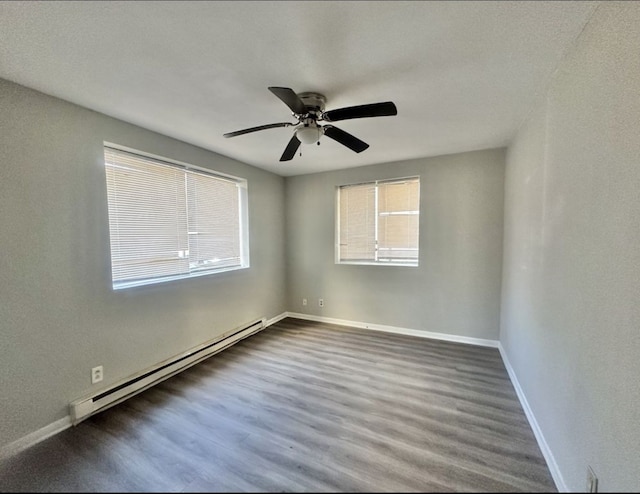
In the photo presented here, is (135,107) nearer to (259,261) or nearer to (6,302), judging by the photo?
(6,302)

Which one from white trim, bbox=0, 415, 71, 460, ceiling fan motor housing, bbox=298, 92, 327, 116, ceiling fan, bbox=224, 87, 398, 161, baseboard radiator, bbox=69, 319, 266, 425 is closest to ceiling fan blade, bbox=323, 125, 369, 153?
ceiling fan, bbox=224, 87, 398, 161

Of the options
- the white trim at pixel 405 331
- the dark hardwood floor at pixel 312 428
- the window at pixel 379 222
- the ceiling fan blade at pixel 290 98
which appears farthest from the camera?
the window at pixel 379 222

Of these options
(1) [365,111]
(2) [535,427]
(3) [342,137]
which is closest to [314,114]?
(3) [342,137]

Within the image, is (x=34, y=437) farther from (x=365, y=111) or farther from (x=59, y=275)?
(x=365, y=111)

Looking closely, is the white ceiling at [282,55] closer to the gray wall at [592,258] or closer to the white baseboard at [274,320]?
the gray wall at [592,258]

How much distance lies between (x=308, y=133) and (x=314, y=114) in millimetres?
136

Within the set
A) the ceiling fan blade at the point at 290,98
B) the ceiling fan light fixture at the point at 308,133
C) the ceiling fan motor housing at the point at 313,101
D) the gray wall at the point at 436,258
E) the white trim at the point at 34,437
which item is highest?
the ceiling fan motor housing at the point at 313,101

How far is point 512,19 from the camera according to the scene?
122 cm

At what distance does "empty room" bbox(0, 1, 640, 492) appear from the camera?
873mm

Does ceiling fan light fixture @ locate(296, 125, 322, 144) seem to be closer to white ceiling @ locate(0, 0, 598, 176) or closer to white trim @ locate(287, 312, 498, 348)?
white ceiling @ locate(0, 0, 598, 176)

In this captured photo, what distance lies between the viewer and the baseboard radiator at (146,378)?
77.2 inches

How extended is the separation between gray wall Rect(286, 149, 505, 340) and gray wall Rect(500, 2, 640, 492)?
153cm

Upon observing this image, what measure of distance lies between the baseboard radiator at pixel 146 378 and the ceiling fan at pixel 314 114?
89.0 inches

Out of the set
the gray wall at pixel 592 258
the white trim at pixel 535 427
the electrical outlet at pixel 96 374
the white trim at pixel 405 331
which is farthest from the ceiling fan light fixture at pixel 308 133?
the white trim at pixel 405 331
